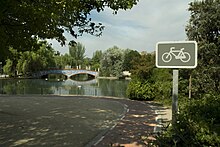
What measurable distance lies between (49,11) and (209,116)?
2.89 m

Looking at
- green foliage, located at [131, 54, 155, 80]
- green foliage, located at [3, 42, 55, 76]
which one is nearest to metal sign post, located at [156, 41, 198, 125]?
green foliage, located at [131, 54, 155, 80]

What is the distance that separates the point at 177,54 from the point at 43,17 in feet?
9.08

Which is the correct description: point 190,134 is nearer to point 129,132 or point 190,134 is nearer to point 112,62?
point 129,132

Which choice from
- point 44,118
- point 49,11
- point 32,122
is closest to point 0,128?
point 32,122

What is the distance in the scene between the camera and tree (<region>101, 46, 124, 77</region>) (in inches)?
2183

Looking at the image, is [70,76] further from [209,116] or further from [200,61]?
[209,116]

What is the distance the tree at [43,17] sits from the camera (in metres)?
4.25

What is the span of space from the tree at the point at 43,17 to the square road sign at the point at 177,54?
1.95 metres

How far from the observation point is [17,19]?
5652 millimetres

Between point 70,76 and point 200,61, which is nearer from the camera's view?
point 200,61

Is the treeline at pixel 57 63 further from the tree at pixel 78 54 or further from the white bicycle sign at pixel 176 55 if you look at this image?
the white bicycle sign at pixel 176 55

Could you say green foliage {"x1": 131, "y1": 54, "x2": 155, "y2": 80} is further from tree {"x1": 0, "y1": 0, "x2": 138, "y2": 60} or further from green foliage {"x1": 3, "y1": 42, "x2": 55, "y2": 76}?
green foliage {"x1": 3, "y1": 42, "x2": 55, "y2": 76}

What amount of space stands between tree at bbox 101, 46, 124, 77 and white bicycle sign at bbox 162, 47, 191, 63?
171 feet

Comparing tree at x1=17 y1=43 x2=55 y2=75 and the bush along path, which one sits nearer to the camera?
the bush along path
